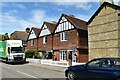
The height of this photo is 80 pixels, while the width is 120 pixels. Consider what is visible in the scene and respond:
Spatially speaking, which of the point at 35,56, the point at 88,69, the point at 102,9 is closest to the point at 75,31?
the point at 102,9

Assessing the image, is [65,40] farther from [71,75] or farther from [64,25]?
[71,75]

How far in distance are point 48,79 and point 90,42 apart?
45.8 feet

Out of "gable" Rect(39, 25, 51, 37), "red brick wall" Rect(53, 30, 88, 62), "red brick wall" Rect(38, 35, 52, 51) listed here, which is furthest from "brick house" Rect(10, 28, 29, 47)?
"red brick wall" Rect(53, 30, 88, 62)

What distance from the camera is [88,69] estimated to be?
1107cm

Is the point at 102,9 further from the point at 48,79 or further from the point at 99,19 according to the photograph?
the point at 48,79

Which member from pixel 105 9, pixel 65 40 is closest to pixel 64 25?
pixel 65 40

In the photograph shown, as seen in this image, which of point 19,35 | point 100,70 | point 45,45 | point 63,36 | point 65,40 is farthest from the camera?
point 19,35

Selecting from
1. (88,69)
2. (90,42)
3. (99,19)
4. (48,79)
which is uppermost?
(99,19)

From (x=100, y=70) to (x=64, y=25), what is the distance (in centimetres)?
2208

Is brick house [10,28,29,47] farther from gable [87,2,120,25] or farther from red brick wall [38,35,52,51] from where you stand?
gable [87,2,120,25]

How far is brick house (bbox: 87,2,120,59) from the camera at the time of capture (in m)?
23.0

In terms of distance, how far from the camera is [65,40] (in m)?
32.4

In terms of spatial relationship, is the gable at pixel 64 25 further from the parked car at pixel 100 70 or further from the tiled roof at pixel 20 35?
the tiled roof at pixel 20 35

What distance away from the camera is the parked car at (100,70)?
394 inches
